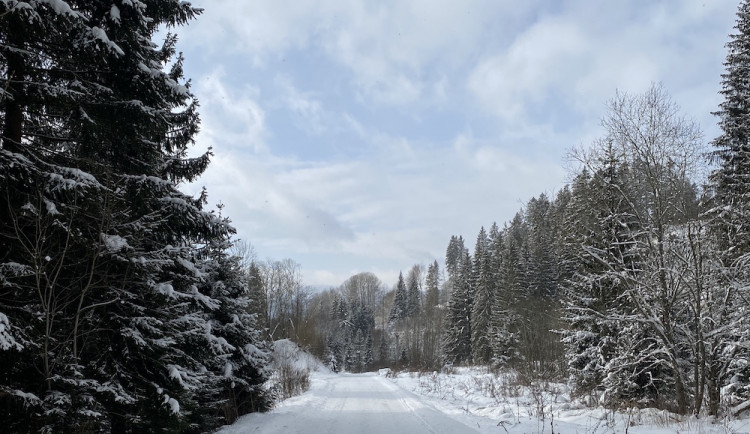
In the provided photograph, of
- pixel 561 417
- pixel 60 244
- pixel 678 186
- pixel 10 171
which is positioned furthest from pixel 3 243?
pixel 678 186

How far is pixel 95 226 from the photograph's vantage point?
621 cm

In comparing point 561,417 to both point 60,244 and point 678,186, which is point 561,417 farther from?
point 60,244

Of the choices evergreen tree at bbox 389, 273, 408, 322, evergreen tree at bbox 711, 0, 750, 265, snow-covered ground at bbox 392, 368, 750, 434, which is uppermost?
evergreen tree at bbox 711, 0, 750, 265

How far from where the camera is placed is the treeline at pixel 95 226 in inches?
204

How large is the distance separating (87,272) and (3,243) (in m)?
1.00

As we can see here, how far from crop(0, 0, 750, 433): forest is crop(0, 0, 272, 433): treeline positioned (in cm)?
3

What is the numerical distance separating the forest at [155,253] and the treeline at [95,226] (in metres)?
0.03

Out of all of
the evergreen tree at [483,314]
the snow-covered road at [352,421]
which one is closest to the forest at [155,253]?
the snow-covered road at [352,421]

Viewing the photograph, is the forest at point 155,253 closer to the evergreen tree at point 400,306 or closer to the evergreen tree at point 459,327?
the evergreen tree at point 459,327

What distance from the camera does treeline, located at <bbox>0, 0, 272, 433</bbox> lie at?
5184mm

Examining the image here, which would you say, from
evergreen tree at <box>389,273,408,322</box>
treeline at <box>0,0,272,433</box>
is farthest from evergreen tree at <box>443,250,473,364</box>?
evergreen tree at <box>389,273,408,322</box>

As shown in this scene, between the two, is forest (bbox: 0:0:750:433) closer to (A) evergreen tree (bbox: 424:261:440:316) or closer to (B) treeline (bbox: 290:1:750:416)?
(B) treeline (bbox: 290:1:750:416)

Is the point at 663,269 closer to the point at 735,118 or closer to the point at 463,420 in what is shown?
the point at 463,420

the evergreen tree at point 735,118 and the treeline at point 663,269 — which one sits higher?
the evergreen tree at point 735,118
